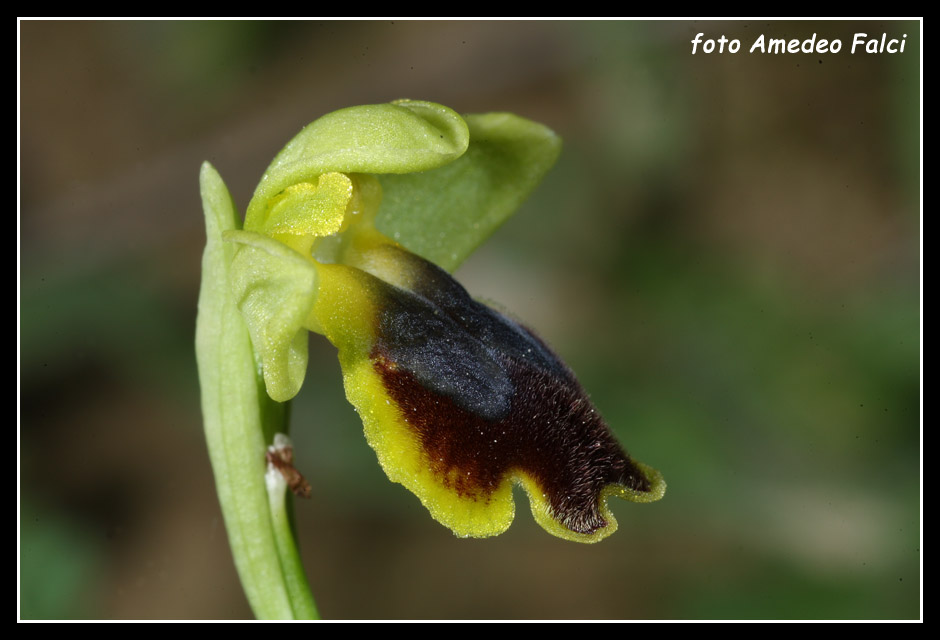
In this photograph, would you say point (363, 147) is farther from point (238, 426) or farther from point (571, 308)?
point (571, 308)

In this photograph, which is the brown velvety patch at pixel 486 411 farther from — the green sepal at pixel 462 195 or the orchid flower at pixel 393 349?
the green sepal at pixel 462 195

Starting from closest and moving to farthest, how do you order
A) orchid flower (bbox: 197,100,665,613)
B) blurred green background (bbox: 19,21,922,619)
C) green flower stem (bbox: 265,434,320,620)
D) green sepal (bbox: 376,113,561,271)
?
orchid flower (bbox: 197,100,665,613), green flower stem (bbox: 265,434,320,620), green sepal (bbox: 376,113,561,271), blurred green background (bbox: 19,21,922,619)

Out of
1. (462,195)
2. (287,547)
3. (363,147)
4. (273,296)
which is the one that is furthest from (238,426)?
(462,195)

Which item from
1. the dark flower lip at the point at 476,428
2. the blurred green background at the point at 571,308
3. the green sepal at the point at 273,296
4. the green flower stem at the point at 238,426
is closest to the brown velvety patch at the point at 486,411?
the dark flower lip at the point at 476,428

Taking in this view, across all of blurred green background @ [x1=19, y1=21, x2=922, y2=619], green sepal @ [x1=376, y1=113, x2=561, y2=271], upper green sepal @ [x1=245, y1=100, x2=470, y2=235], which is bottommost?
blurred green background @ [x1=19, y1=21, x2=922, y2=619]

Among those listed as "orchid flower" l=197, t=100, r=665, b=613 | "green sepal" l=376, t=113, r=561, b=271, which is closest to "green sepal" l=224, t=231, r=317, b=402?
"orchid flower" l=197, t=100, r=665, b=613

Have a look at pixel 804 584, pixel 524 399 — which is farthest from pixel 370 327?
pixel 804 584

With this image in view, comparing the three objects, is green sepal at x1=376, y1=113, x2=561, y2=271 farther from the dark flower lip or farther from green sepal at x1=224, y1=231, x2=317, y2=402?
green sepal at x1=224, y1=231, x2=317, y2=402
